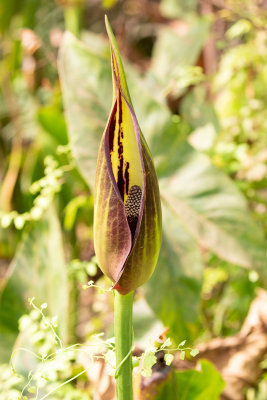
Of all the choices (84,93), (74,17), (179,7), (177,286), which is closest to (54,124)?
(84,93)

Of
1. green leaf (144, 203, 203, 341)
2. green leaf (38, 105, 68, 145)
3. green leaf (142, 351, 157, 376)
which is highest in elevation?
green leaf (38, 105, 68, 145)

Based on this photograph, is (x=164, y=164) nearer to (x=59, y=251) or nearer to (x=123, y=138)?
(x=59, y=251)

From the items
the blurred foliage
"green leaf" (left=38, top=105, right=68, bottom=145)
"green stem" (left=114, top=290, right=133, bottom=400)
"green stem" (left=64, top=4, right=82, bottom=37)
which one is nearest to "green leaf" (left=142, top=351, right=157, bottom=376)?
"green stem" (left=114, top=290, right=133, bottom=400)

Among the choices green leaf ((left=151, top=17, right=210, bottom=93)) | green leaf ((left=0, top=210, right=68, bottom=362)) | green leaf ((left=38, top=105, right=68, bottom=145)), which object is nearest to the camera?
green leaf ((left=0, top=210, right=68, bottom=362))

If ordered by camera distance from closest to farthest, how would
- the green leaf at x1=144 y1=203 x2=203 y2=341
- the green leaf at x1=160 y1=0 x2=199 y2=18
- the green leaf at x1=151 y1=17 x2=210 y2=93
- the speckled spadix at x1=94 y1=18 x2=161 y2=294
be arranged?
1. the speckled spadix at x1=94 y1=18 x2=161 y2=294
2. the green leaf at x1=144 y1=203 x2=203 y2=341
3. the green leaf at x1=151 y1=17 x2=210 y2=93
4. the green leaf at x1=160 y1=0 x2=199 y2=18

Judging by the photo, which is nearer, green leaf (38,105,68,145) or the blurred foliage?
the blurred foliage

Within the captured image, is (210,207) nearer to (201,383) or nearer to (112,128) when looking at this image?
(201,383)

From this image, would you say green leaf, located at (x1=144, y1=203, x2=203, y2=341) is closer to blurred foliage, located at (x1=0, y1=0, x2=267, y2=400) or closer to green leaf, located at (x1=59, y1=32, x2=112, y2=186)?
blurred foliage, located at (x1=0, y1=0, x2=267, y2=400)
